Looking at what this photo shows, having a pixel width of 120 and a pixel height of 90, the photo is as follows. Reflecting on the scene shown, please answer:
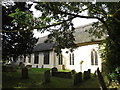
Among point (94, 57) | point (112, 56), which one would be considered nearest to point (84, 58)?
point (94, 57)

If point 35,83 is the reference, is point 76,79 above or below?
above

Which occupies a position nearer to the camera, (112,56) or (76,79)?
(76,79)

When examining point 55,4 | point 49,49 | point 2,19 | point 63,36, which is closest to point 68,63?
point 49,49

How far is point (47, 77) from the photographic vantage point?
954 cm

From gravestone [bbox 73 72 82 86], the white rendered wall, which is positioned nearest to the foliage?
gravestone [bbox 73 72 82 86]

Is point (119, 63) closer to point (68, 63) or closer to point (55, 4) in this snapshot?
point (55, 4)

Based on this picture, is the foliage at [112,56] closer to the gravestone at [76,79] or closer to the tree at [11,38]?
the gravestone at [76,79]

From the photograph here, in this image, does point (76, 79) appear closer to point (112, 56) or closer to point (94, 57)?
point (112, 56)

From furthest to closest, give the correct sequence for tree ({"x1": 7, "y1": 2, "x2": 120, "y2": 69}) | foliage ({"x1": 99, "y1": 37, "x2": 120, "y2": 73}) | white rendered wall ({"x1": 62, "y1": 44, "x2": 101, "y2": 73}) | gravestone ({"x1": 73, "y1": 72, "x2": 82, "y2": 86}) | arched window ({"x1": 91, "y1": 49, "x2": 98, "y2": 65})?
white rendered wall ({"x1": 62, "y1": 44, "x2": 101, "y2": 73})
arched window ({"x1": 91, "y1": 49, "x2": 98, "y2": 65})
foliage ({"x1": 99, "y1": 37, "x2": 120, "y2": 73})
gravestone ({"x1": 73, "y1": 72, "x2": 82, "y2": 86})
tree ({"x1": 7, "y1": 2, "x2": 120, "y2": 69})

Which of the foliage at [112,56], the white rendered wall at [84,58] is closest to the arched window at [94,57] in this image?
the white rendered wall at [84,58]

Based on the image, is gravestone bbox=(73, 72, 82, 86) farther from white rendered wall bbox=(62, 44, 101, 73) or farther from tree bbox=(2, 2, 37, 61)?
white rendered wall bbox=(62, 44, 101, 73)

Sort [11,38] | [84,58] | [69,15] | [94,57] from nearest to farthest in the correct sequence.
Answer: [69,15] < [11,38] < [94,57] < [84,58]

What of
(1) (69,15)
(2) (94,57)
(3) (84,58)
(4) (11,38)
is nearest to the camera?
(1) (69,15)

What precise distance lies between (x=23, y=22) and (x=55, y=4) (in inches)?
96.0
